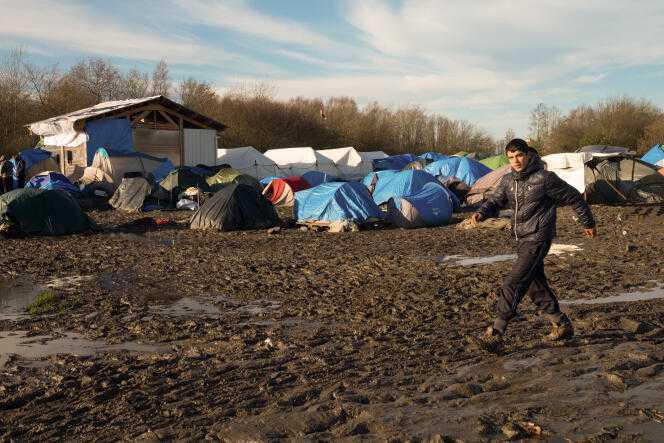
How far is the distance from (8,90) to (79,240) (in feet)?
100

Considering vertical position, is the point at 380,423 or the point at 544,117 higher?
the point at 544,117

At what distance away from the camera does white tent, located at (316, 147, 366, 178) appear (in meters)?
38.8

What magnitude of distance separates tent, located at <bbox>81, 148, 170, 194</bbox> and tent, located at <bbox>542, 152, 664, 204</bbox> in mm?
17210

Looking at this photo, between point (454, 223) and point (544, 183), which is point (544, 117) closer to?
point (454, 223)

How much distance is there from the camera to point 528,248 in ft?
20.2

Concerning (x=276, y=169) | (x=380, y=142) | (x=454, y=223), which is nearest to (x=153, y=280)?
(x=454, y=223)

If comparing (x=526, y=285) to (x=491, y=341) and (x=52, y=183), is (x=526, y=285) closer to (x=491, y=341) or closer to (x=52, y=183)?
(x=491, y=341)

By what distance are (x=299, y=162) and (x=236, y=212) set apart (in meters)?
19.0

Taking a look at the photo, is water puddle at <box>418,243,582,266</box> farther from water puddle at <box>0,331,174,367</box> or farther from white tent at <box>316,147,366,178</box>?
white tent at <box>316,147,366,178</box>

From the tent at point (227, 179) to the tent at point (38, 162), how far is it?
8.95 m

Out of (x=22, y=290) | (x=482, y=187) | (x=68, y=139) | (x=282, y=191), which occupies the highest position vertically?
(x=68, y=139)

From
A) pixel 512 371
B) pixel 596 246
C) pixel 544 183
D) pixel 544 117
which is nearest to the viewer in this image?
pixel 512 371

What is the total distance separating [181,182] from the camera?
983 inches

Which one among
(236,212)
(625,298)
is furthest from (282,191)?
(625,298)
